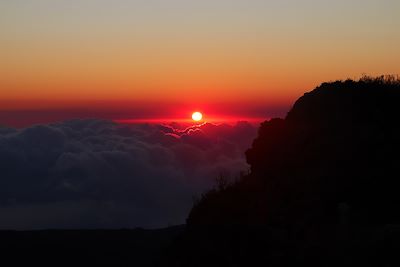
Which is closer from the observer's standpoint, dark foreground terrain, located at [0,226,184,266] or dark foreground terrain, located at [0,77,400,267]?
dark foreground terrain, located at [0,77,400,267]

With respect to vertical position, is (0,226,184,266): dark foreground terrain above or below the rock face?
below

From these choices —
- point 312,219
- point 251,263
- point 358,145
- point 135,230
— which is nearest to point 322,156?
point 358,145

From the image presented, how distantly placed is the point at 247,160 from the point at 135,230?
44531 millimetres

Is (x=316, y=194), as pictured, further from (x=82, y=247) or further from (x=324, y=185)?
(x=82, y=247)

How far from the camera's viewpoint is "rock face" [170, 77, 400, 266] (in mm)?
14148

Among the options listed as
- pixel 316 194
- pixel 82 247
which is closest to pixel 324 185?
pixel 316 194

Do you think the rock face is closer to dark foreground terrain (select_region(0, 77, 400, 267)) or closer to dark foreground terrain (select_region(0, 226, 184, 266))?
dark foreground terrain (select_region(0, 77, 400, 267))

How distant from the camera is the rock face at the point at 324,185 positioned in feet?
46.4

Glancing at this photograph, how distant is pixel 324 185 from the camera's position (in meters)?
16.2

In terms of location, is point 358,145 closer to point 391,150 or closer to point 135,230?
point 391,150

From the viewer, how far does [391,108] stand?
18750mm

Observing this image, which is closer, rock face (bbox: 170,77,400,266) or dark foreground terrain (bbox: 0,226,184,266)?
rock face (bbox: 170,77,400,266)

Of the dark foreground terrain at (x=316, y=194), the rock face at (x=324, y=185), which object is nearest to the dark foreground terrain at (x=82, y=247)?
the dark foreground terrain at (x=316, y=194)


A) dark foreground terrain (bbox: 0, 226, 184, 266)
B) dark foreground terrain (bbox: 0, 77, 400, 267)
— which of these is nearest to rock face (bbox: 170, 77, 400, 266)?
dark foreground terrain (bbox: 0, 77, 400, 267)
